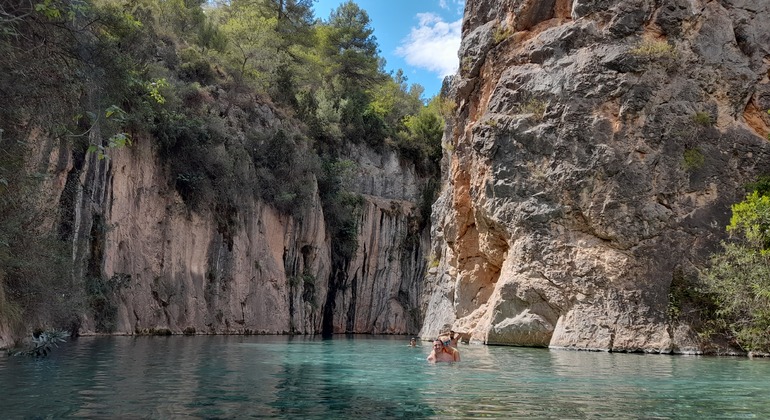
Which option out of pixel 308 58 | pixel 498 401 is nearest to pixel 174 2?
pixel 308 58

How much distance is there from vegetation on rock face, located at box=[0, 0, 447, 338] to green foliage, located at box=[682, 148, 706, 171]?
10.8m

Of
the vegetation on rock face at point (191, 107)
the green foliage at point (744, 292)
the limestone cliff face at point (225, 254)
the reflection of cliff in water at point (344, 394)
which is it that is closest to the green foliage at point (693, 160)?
the green foliage at point (744, 292)

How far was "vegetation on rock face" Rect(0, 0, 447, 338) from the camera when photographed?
10.7 m

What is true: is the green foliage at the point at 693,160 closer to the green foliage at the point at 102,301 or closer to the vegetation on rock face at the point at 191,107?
the vegetation on rock face at the point at 191,107

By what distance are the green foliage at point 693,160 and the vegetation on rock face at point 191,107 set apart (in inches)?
424

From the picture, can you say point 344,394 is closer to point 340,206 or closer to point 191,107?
point 191,107

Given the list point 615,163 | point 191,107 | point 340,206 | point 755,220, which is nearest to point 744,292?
point 755,220

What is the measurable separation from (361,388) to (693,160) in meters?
14.4

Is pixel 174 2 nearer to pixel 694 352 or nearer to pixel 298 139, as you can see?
pixel 298 139

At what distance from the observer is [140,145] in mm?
25797

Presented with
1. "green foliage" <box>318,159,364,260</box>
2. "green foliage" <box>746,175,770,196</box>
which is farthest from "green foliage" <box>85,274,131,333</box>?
"green foliage" <box>746,175,770,196</box>

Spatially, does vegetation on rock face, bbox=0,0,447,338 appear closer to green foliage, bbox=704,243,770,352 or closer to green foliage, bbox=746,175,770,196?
green foliage, bbox=746,175,770,196

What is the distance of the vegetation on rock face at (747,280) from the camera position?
16.1 meters

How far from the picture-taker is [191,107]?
30.6 meters
